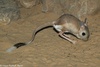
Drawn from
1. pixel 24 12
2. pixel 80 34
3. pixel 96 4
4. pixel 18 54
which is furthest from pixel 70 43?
pixel 24 12

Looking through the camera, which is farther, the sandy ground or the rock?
→ the rock

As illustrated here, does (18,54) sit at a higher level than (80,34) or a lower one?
lower

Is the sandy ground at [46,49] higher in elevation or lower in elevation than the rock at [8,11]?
lower

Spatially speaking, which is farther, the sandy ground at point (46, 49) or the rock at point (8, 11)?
the rock at point (8, 11)

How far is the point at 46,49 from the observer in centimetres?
612

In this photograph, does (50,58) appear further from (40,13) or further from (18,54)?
(40,13)

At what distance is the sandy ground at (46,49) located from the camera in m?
5.47

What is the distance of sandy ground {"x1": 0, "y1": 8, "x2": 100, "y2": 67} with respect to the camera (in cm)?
547

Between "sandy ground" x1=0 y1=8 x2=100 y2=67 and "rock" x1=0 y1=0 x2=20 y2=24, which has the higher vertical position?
"rock" x1=0 y1=0 x2=20 y2=24

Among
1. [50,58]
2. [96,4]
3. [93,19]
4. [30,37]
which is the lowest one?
[50,58]

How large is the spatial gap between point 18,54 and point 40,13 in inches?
117

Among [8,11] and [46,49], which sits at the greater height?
[8,11]

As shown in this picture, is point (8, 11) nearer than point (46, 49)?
No

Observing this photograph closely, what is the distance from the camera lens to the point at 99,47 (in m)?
6.19
